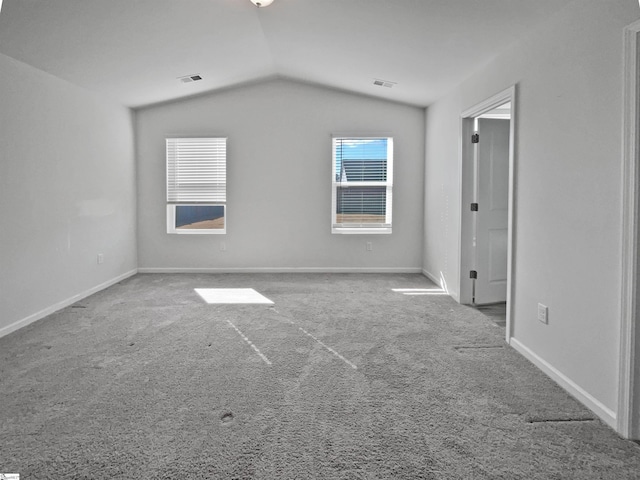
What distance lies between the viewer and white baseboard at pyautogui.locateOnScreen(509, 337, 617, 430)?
2.09 meters

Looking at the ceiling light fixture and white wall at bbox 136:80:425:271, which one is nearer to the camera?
the ceiling light fixture

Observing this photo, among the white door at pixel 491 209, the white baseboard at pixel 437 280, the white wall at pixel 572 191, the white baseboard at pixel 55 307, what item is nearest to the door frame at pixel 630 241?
the white wall at pixel 572 191

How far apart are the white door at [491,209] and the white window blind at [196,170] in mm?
3631

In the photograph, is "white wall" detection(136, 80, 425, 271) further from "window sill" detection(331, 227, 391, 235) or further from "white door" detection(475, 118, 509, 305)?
"white door" detection(475, 118, 509, 305)

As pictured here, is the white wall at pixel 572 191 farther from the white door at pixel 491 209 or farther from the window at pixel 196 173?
the window at pixel 196 173

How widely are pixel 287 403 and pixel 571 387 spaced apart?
66.3 inches

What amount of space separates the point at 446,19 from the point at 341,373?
107 inches

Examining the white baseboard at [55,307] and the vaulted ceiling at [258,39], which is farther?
the white baseboard at [55,307]

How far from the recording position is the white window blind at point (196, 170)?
6113mm

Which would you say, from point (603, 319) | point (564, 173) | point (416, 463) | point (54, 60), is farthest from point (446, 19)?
point (54, 60)

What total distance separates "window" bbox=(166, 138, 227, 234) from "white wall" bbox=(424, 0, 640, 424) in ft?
Answer: 13.2

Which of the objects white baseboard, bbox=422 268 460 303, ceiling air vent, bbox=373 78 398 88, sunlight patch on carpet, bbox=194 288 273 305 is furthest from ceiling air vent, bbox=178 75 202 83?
white baseboard, bbox=422 268 460 303

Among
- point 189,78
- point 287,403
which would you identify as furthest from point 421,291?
point 189,78

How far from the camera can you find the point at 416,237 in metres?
6.18
